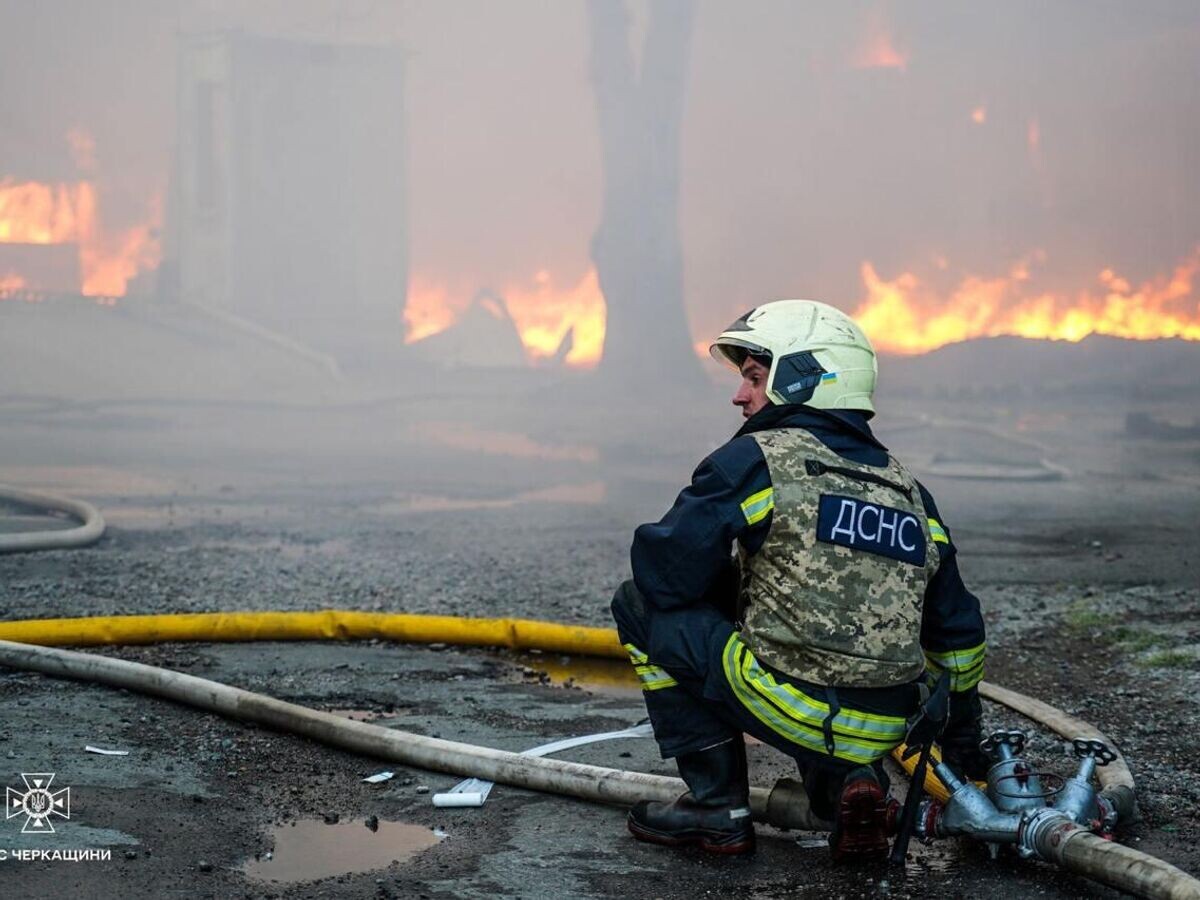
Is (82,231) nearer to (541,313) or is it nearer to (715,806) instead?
(541,313)

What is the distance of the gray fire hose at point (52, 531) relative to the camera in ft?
24.6

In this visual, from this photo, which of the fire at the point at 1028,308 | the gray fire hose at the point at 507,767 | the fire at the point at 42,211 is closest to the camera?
the gray fire hose at the point at 507,767

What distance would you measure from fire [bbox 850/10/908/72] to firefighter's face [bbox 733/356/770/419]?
10.8 metres

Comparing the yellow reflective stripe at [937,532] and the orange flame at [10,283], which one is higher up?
the orange flame at [10,283]

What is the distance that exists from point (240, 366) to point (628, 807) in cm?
949

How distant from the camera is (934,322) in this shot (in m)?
13.6

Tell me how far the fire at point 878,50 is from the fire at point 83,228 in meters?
6.56

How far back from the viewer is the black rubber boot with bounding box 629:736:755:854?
297 centimetres

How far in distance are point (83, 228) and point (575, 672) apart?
8721 mm

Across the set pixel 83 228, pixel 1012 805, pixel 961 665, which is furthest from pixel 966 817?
pixel 83 228

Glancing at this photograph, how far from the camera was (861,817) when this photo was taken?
9.16ft

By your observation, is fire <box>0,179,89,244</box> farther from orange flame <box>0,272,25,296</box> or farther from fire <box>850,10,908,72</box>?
fire <box>850,10,908,72</box>

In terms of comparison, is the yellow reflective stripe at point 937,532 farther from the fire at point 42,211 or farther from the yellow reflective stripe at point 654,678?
the fire at point 42,211

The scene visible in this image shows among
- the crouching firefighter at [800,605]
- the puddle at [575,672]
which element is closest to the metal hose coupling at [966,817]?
the crouching firefighter at [800,605]
